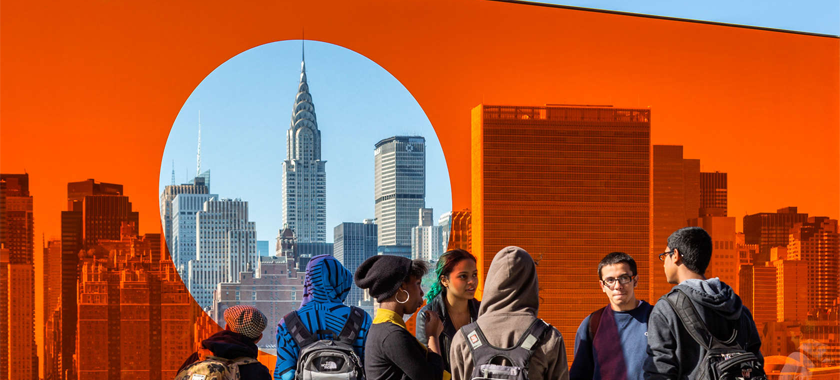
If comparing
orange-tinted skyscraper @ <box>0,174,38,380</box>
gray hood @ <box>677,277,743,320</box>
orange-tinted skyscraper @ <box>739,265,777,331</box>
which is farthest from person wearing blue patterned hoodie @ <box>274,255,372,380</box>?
orange-tinted skyscraper @ <box>739,265,777,331</box>

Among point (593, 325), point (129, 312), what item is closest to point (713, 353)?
point (593, 325)

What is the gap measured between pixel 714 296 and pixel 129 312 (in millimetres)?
7006

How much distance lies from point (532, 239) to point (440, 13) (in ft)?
7.57

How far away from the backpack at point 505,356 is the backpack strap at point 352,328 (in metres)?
0.55

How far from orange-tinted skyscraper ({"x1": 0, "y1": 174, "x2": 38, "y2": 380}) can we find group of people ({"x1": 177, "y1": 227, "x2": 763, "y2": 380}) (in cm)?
370

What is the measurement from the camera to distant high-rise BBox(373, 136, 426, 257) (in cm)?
820

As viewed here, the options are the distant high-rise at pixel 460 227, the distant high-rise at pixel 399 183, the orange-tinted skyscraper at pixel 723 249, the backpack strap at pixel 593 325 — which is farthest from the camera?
the distant high-rise at pixel 399 183

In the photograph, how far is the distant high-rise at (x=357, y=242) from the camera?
46.5 ft

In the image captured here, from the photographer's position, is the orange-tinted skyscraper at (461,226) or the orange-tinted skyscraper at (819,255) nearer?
the orange-tinted skyscraper at (461,226)

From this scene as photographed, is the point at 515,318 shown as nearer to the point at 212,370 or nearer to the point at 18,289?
the point at 212,370

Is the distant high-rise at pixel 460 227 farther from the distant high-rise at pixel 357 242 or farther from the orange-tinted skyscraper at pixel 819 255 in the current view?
the distant high-rise at pixel 357 242

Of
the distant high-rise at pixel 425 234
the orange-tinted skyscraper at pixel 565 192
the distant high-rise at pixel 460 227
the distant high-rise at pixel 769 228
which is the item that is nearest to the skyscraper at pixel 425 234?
the distant high-rise at pixel 425 234

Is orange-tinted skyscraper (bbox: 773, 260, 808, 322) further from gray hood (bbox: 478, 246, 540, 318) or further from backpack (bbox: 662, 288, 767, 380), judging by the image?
gray hood (bbox: 478, 246, 540, 318)

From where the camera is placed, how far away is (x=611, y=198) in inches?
264
